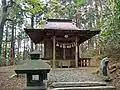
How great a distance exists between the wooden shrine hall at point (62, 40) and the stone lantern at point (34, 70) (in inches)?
410

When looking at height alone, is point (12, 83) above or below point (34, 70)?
below

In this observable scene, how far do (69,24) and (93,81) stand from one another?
1032 centimetres

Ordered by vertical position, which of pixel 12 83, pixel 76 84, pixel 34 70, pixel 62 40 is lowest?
pixel 12 83

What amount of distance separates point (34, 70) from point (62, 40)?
13140 millimetres

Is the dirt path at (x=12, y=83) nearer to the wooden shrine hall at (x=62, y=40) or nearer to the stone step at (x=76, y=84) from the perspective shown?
the stone step at (x=76, y=84)

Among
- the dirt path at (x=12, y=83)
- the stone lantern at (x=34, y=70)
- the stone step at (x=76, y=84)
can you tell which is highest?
the stone lantern at (x=34, y=70)

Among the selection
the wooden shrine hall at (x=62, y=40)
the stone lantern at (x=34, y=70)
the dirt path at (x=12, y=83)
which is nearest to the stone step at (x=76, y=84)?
the dirt path at (x=12, y=83)

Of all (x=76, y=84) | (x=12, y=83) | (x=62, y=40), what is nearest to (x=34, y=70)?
(x=76, y=84)

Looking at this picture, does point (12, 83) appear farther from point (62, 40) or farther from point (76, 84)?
point (62, 40)

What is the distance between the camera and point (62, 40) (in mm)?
19328

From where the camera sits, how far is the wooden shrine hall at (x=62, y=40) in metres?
17.3

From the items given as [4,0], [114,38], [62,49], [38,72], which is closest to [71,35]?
[62,49]

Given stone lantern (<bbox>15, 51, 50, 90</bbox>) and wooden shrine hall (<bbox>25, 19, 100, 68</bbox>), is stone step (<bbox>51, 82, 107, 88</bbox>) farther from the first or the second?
wooden shrine hall (<bbox>25, 19, 100, 68</bbox>)

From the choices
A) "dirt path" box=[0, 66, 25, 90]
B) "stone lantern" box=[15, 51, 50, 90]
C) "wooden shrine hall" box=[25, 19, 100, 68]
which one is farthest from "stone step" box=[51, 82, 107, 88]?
"wooden shrine hall" box=[25, 19, 100, 68]
